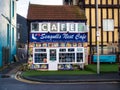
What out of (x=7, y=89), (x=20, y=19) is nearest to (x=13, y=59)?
(x=7, y=89)

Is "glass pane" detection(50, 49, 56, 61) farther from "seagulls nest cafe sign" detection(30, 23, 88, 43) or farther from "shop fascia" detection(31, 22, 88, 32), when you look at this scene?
"shop fascia" detection(31, 22, 88, 32)

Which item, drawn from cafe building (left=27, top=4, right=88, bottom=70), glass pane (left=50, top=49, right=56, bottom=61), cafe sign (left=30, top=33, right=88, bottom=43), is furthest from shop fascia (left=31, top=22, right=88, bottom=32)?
glass pane (left=50, top=49, right=56, bottom=61)

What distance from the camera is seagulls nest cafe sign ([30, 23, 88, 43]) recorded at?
3300 centimetres

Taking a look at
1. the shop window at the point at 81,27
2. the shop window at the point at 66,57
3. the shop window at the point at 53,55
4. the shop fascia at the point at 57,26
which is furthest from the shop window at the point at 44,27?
the shop window at the point at 66,57

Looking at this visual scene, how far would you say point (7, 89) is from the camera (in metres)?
18.8

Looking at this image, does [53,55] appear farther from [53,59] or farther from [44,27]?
[44,27]

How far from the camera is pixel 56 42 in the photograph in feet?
109

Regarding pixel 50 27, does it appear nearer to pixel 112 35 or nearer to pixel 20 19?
pixel 112 35

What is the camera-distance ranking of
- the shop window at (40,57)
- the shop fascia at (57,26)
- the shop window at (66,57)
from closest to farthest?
the shop window at (40,57), the shop window at (66,57), the shop fascia at (57,26)

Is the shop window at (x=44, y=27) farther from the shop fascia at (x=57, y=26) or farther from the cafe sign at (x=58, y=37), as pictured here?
the cafe sign at (x=58, y=37)

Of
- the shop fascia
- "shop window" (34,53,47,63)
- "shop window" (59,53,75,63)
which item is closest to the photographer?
"shop window" (34,53,47,63)

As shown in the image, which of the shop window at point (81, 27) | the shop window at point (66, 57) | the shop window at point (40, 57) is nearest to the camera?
the shop window at point (40, 57)

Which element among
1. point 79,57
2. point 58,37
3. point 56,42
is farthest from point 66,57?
point 58,37

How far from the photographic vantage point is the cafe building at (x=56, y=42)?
3294 centimetres
